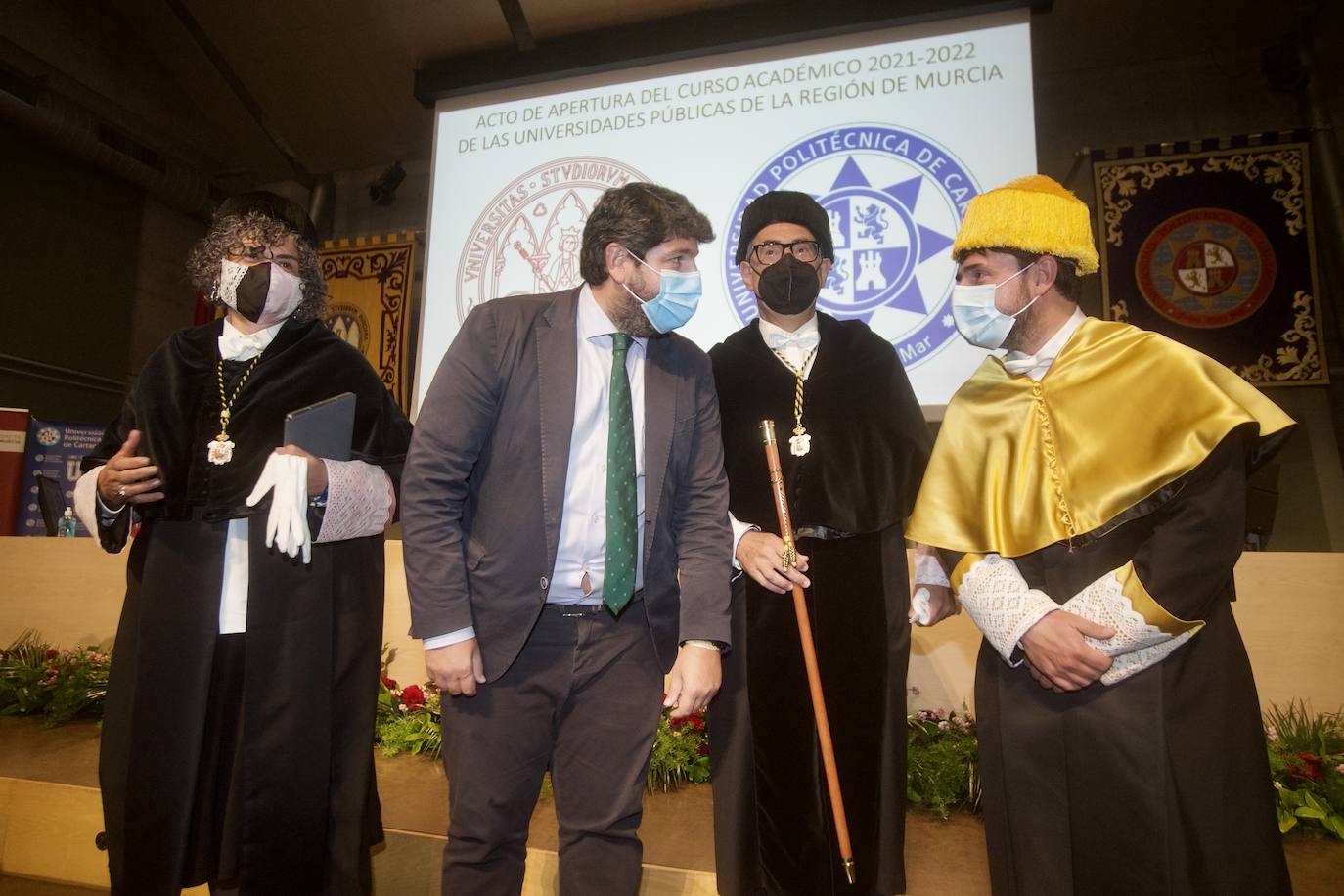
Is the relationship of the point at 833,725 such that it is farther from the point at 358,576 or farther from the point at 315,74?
the point at 315,74

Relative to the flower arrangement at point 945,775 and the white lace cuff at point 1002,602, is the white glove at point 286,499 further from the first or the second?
the flower arrangement at point 945,775

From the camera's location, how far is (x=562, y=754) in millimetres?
1557

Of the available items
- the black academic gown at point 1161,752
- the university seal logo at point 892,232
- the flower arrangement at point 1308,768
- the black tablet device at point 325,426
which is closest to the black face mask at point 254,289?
the black tablet device at point 325,426

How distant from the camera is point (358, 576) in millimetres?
1888

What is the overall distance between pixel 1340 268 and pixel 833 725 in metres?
5.17

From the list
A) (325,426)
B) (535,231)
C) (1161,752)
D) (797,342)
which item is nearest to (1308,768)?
(1161,752)

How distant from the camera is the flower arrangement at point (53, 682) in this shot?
340cm

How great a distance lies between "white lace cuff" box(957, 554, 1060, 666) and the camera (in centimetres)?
144

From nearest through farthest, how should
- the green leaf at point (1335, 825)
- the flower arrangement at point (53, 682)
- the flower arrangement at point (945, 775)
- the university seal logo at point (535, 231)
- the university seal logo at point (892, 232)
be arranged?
the green leaf at point (1335, 825)
the flower arrangement at point (945, 775)
the flower arrangement at point (53, 682)
the university seal logo at point (892, 232)
the university seal logo at point (535, 231)

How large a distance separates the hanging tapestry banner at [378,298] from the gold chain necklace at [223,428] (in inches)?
159

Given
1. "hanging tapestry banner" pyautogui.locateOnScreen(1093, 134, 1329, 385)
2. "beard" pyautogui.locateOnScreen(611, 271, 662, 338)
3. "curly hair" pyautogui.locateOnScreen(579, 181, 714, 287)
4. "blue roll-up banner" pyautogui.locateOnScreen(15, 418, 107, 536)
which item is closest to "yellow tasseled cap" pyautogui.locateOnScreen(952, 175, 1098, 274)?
"curly hair" pyautogui.locateOnScreen(579, 181, 714, 287)

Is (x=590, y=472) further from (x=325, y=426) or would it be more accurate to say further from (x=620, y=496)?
(x=325, y=426)

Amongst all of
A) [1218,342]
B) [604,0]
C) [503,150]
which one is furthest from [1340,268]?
[503,150]

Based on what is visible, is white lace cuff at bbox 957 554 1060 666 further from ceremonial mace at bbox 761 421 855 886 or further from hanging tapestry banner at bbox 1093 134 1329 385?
hanging tapestry banner at bbox 1093 134 1329 385
